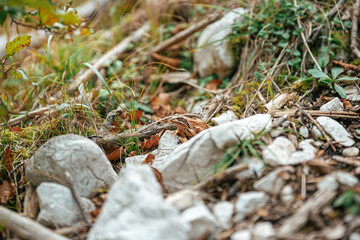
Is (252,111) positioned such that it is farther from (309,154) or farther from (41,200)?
(41,200)

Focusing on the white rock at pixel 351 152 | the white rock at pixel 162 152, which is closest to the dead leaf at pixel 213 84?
the white rock at pixel 162 152

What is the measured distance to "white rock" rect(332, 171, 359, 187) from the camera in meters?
1.30

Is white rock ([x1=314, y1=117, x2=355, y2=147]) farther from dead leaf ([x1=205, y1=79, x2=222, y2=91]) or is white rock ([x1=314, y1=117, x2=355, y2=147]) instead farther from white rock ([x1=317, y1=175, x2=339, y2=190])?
dead leaf ([x1=205, y1=79, x2=222, y2=91])

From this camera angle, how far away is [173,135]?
2.17 metres

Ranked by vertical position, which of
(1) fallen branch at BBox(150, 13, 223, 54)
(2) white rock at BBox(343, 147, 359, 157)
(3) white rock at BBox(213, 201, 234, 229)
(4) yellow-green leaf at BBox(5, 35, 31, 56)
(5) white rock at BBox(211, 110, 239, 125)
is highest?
(4) yellow-green leaf at BBox(5, 35, 31, 56)

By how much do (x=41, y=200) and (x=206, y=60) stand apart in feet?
7.01

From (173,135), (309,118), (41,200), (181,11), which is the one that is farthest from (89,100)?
(181,11)

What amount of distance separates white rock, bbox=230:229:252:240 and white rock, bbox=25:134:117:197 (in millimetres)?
828

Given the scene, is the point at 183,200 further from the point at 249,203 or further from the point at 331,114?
the point at 331,114

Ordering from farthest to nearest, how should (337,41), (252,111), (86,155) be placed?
(337,41) < (252,111) < (86,155)

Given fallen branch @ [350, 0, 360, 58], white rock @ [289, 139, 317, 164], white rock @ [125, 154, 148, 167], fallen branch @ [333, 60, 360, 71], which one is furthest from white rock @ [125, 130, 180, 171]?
fallen branch @ [350, 0, 360, 58]

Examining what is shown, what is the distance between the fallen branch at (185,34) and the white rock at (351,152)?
6.67ft

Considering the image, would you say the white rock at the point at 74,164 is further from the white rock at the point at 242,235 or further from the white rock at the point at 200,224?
the white rock at the point at 242,235

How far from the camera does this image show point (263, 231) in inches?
47.8
